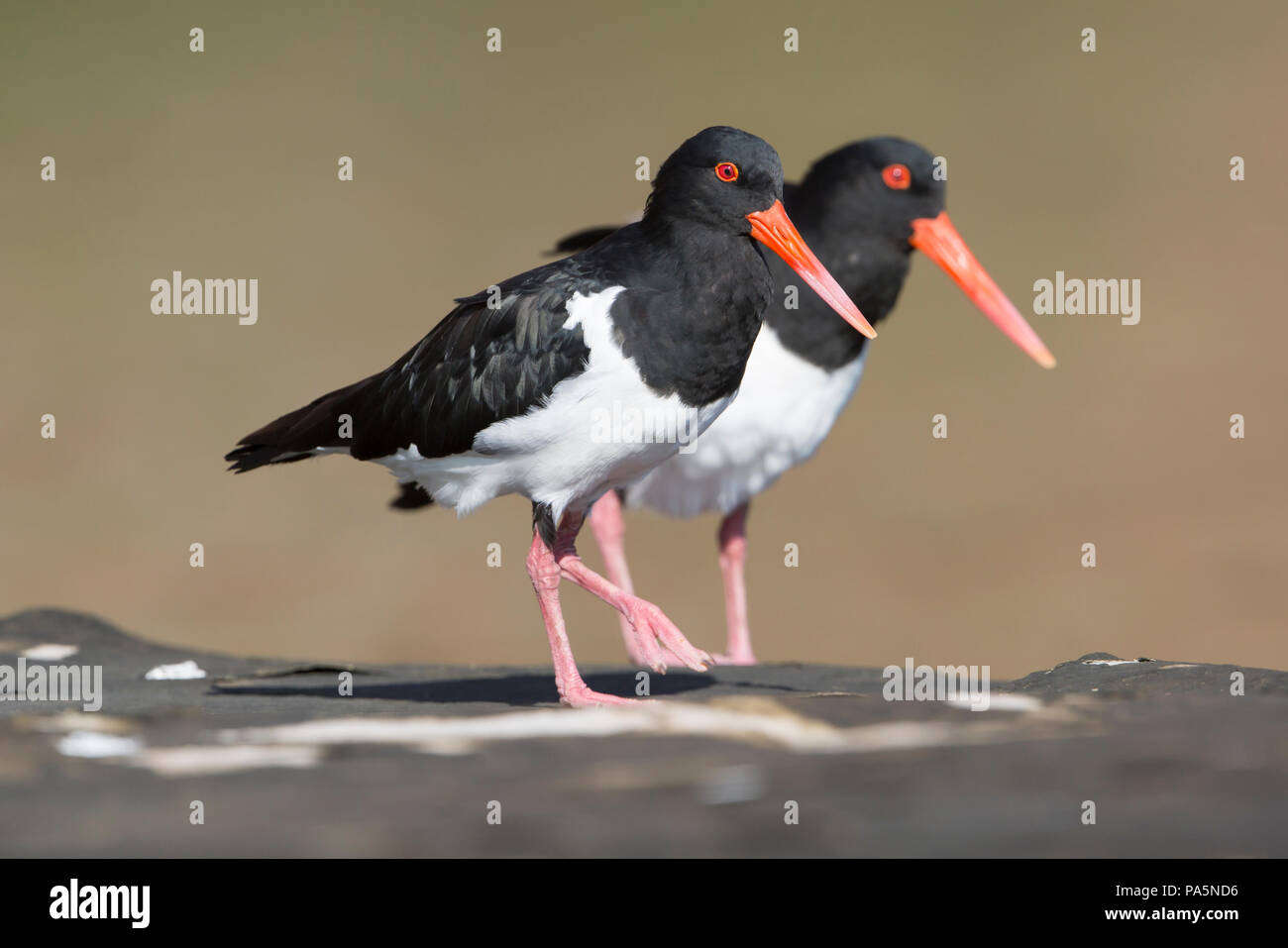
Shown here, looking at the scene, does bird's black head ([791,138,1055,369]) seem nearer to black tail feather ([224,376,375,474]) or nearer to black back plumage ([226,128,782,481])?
black back plumage ([226,128,782,481])

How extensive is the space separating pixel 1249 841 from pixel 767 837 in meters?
0.91

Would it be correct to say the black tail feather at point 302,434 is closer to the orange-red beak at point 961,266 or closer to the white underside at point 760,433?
the white underside at point 760,433

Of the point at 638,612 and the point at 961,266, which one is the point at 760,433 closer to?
the point at 961,266

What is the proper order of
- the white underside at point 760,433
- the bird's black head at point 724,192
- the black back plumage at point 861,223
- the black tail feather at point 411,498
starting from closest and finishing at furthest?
the bird's black head at point 724,192 < the black tail feather at point 411,498 < the white underside at point 760,433 < the black back plumage at point 861,223

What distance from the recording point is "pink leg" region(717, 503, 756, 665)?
287 inches

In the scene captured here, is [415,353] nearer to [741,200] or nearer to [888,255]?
[741,200]

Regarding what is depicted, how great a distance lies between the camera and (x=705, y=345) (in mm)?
4645

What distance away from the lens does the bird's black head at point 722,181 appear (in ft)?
15.9

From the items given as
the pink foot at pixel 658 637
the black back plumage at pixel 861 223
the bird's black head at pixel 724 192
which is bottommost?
the pink foot at pixel 658 637

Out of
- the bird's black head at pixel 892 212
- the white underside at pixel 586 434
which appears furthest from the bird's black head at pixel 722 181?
the bird's black head at pixel 892 212

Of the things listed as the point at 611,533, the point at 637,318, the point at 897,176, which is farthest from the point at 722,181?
the point at 611,533

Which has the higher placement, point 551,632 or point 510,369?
point 510,369

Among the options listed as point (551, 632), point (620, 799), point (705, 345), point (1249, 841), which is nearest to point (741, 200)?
point (705, 345)

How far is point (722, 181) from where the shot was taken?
15.9ft
